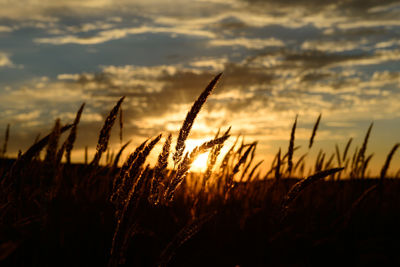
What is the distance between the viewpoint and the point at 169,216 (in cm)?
295

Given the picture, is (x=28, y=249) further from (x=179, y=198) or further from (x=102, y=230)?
(x=179, y=198)

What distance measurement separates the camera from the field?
97 cm

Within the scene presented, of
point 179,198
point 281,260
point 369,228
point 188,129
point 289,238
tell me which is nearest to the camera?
point 188,129

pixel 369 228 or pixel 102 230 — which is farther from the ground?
pixel 102 230

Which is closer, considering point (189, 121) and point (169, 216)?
point (189, 121)

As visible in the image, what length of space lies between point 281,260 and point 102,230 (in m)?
1.08

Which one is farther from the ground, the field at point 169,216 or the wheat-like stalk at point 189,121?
the wheat-like stalk at point 189,121

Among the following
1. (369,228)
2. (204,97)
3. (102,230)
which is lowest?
(369,228)

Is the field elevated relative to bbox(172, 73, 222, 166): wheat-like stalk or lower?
Result: lower

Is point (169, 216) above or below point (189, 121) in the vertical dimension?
below

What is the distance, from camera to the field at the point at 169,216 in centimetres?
97

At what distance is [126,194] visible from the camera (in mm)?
1004

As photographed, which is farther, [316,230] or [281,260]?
[316,230]

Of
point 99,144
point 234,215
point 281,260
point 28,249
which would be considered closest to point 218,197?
point 234,215
